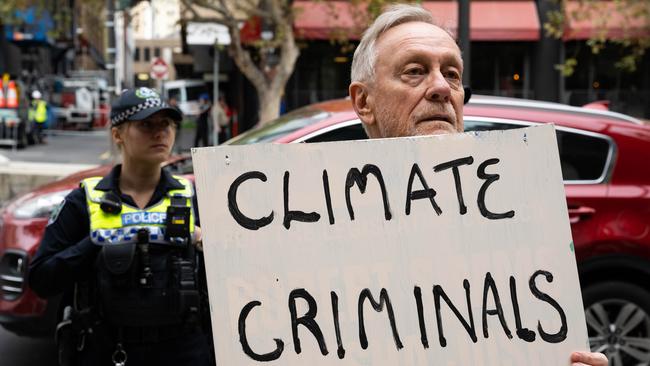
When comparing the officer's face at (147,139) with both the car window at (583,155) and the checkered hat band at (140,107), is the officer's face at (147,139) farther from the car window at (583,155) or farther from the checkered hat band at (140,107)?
the car window at (583,155)

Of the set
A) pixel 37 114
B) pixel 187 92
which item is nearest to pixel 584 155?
pixel 37 114

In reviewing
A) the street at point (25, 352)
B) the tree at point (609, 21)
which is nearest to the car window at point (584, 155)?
the street at point (25, 352)

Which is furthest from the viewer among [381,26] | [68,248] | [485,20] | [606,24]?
[485,20]

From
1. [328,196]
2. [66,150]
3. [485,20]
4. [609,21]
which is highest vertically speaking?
[485,20]

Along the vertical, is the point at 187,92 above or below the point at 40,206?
above

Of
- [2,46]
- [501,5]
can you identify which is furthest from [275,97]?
[2,46]

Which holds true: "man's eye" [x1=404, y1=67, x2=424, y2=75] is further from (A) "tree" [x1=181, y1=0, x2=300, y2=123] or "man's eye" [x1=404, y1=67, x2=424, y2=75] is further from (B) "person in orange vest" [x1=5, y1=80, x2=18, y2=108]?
(B) "person in orange vest" [x1=5, y1=80, x2=18, y2=108]

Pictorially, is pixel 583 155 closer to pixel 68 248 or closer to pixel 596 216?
pixel 596 216

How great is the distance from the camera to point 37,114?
24516 millimetres

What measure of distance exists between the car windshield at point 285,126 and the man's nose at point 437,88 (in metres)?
2.89

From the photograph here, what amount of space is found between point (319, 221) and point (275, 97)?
14041mm

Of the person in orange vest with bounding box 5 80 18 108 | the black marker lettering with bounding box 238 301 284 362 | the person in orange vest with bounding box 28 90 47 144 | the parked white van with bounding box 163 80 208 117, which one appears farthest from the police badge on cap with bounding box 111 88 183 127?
the parked white van with bounding box 163 80 208 117

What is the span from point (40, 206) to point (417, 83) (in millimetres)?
3707

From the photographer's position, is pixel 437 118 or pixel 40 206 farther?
pixel 40 206
